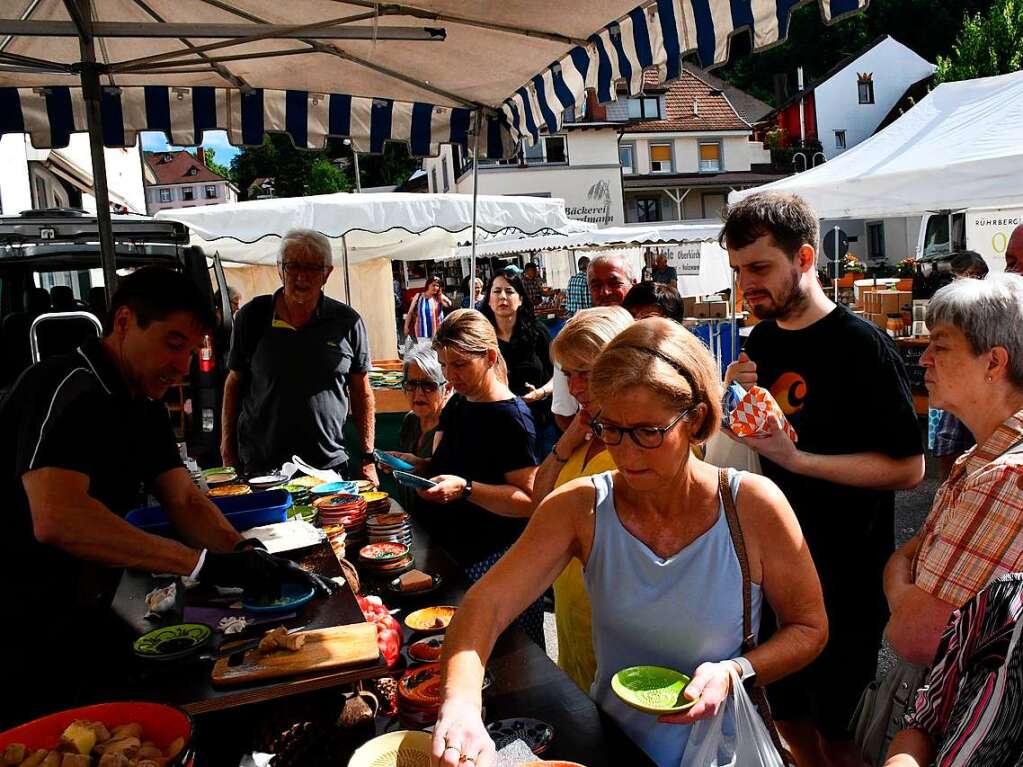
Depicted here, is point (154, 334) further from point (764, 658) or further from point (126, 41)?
point (126, 41)

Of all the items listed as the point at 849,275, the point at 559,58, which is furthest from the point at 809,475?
the point at 849,275

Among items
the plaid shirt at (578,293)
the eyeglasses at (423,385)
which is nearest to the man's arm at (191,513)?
the eyeglasses at (423,385)

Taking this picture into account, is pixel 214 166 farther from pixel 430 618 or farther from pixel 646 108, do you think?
pixel 430 618

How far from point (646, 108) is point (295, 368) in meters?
41.2

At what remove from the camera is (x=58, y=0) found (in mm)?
4012

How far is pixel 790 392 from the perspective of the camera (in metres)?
2.55

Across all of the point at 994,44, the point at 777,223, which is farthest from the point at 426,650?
the point at 994,44

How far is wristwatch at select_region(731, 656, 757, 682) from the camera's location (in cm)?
164

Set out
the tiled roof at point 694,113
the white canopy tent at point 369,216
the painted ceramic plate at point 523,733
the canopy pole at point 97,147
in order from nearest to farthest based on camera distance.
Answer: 1. the painted ceramic plate at point 523,733
2. the canopy pole at point 97,147
3. the white canopy tent at point 369,216
4. the tiled roof at point 694,113

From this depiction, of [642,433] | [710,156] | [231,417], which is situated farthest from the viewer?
[710,156]

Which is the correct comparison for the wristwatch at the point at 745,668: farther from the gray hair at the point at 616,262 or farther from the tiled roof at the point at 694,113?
the tiled roof at the point at 694,113

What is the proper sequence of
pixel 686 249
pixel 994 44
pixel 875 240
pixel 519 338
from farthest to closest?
pixel 875 240
pixel 994 44
pixel 686 249
pixel 519 338

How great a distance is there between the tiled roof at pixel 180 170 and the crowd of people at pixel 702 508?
8961cm

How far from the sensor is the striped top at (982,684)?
1081 mm
